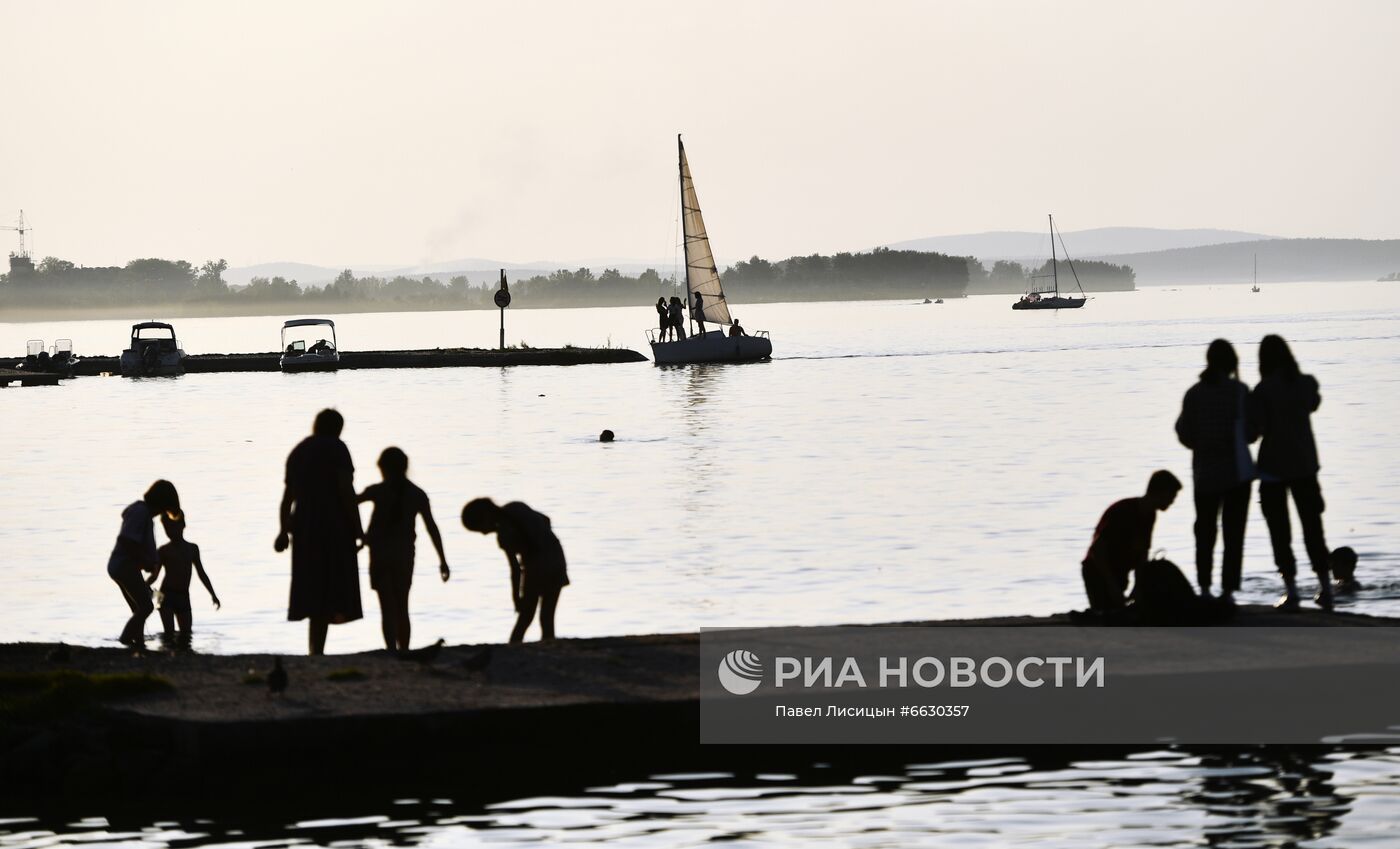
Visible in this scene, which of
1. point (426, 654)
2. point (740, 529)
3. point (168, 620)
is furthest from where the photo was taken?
point (740, 529)

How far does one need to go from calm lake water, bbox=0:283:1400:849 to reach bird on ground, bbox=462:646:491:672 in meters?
1.47

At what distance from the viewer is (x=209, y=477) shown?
4266cm

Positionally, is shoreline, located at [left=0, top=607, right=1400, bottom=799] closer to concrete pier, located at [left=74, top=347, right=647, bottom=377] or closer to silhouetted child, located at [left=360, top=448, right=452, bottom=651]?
silhouetted child, located at [left=360, top=448, right=452, bottom=651]

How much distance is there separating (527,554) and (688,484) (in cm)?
2565

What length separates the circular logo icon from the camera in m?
12.5

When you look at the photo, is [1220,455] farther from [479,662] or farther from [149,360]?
[149,360]

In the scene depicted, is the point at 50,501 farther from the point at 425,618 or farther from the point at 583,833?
the point at 583,833

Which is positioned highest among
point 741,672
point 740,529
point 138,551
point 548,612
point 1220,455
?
point 1220,455

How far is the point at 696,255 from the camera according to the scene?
90.3 m

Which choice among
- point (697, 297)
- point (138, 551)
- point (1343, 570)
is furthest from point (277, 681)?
point (697, 297)

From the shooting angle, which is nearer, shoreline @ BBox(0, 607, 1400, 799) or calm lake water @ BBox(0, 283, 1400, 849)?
calm lake water @ BBox(0, 283, 1400, 849)

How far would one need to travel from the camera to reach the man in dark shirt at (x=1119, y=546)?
47.5ft

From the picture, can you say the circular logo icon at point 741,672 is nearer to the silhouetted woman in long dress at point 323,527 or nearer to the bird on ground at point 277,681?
the bird on ground at point 277,681

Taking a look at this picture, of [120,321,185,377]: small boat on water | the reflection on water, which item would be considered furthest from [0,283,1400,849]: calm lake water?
[120,321,185,377]: small boat on water
